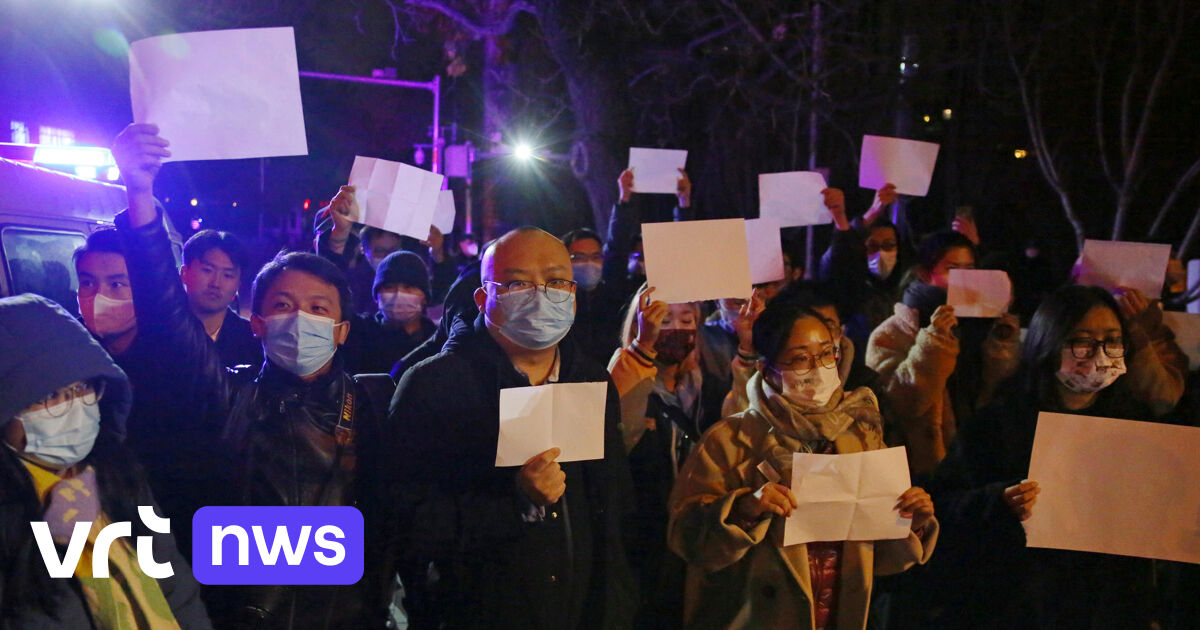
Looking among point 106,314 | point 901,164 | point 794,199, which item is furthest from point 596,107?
point 106,314

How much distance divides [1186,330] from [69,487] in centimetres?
530

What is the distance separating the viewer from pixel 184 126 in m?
3.28

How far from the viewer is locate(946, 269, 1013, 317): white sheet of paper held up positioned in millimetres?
4492

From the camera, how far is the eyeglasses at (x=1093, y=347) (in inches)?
128

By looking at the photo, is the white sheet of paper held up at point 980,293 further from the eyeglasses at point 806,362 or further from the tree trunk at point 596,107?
the tree trunk at point 596,107

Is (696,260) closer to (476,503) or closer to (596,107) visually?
(476,503)

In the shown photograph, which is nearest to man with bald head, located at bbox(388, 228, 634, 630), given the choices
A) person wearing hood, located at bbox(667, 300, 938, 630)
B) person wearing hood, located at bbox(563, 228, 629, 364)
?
person wearing hood, located at bbox(667, 300, 938, 630)

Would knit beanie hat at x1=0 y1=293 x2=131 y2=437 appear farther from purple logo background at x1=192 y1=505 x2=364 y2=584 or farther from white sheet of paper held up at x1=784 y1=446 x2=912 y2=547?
white sheet of paper held up at x1=784 y1=446 x2=912 y2=547

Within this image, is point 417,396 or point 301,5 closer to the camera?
point 417,396

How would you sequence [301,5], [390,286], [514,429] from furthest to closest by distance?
[301,5], [390,286], [514,429]

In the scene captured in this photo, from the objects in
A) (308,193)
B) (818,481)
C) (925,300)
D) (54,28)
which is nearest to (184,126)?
(818,481)

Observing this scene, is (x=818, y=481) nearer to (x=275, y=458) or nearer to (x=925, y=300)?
(x=275, y=458)

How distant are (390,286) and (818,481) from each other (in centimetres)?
260

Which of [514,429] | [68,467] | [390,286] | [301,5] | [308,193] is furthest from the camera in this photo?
[308,193]
